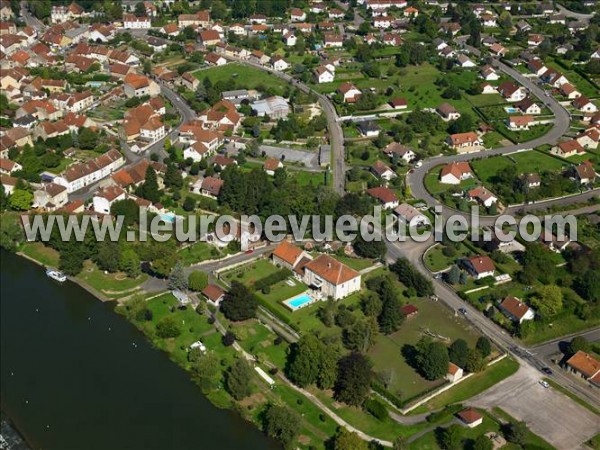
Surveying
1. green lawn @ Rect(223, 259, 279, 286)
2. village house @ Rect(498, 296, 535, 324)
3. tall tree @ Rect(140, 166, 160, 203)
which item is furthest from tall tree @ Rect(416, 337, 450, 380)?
tall tree @ Rect(140, 166, 160, 203)

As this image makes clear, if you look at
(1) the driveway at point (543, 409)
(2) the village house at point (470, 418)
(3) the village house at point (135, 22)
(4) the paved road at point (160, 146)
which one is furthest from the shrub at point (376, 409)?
(3) the village house at point (135, 22)

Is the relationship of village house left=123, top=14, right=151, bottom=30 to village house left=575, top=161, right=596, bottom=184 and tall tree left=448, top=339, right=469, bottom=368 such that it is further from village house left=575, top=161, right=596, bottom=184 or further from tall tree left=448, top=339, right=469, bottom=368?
tall tree left=448, top=339, right=469, bottom=368

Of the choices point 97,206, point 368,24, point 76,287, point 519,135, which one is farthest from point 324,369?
point 368,24

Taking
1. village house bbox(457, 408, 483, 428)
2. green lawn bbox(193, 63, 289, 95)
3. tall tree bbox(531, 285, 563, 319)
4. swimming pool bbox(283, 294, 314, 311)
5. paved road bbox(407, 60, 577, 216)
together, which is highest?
tall tree bbox(531, 285, 563, 319)

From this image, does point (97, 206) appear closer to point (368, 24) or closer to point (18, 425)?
point (18, 425)

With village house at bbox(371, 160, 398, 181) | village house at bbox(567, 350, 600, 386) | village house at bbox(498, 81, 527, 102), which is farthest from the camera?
village house at bbox(498, 81, 527, 102)
